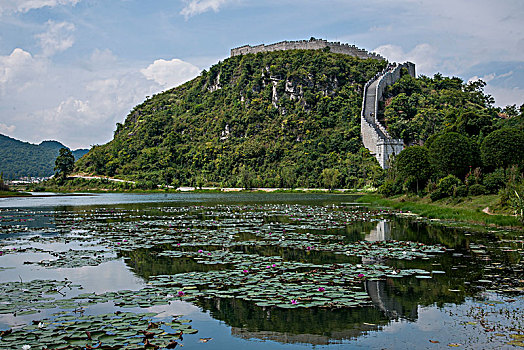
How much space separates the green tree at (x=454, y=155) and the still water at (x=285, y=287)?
545 inches

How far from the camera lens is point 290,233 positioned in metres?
20.2

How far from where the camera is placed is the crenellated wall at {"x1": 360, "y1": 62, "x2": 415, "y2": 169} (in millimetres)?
82938

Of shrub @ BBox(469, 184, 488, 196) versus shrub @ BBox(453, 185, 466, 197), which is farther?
shrub @ BBox(453, 185, 466, 197)

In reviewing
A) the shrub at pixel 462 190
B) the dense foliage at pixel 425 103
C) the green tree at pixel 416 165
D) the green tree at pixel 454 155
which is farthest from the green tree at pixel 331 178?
the shrub at pixel 462 190

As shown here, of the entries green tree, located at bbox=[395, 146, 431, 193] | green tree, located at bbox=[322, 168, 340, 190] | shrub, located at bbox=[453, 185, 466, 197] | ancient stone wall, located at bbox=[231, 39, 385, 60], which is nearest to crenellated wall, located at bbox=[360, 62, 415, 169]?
green tree, located at bbox=[322, 168, 340, 190]

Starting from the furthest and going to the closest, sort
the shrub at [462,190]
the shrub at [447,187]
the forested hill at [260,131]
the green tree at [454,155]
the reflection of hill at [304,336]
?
the forested hill at [260,131], the green tree at [454,155], the shrub at [447,187], the shrub at [462,190], the reflection of hill at [304,336]

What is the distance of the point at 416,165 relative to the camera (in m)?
36.5

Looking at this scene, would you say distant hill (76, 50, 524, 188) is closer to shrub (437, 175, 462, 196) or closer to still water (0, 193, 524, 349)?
shrub (437, 175, 462, 196)

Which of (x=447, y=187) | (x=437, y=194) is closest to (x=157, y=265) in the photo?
(x=447, y=187)

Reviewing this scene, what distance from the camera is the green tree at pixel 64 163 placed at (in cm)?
11185

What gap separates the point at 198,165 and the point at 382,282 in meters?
101

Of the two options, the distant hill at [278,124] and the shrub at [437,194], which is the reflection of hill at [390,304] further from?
the distant hill at [278,124]

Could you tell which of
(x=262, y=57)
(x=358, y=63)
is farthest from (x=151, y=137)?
(x=358, y=63)

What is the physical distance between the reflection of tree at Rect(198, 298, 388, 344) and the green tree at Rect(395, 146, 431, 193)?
95.7ft
